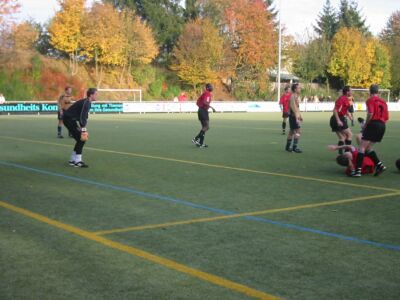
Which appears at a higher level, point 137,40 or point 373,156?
point 137,40

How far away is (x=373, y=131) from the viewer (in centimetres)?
1157

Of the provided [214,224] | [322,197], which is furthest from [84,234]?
[322,197]

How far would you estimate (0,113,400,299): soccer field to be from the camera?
511 centimetres

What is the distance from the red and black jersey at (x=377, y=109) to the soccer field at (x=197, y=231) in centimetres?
121

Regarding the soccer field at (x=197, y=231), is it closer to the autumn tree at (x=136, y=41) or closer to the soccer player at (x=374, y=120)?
the soccer player at (x=374, y=120)

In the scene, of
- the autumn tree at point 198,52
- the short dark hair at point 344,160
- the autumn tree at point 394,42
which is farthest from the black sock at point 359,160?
the autumn tree at point 394,42

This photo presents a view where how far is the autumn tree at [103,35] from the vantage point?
58.7 m

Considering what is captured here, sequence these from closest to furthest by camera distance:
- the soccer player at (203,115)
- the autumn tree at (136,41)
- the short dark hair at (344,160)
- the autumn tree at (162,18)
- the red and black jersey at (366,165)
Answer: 1. the short dark hair at (344,160)
2. the red and black jersey at (366,165)
3. the soccer player at (203,115)
4. the autumn tree at (136,41)
5. the autumn tree at (162,18)

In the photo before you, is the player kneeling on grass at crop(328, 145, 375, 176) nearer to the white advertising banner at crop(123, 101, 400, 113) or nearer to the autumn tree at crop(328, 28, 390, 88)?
the white advertising banner at crop(123, 101, 400, 113)

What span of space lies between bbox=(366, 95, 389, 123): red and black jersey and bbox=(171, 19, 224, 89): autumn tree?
178 ft

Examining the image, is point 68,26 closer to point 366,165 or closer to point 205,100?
point 205,100

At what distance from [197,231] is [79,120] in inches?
267

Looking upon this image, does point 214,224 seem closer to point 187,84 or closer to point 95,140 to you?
point 95,140

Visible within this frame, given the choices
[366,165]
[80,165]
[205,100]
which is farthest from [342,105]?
[80,165]
